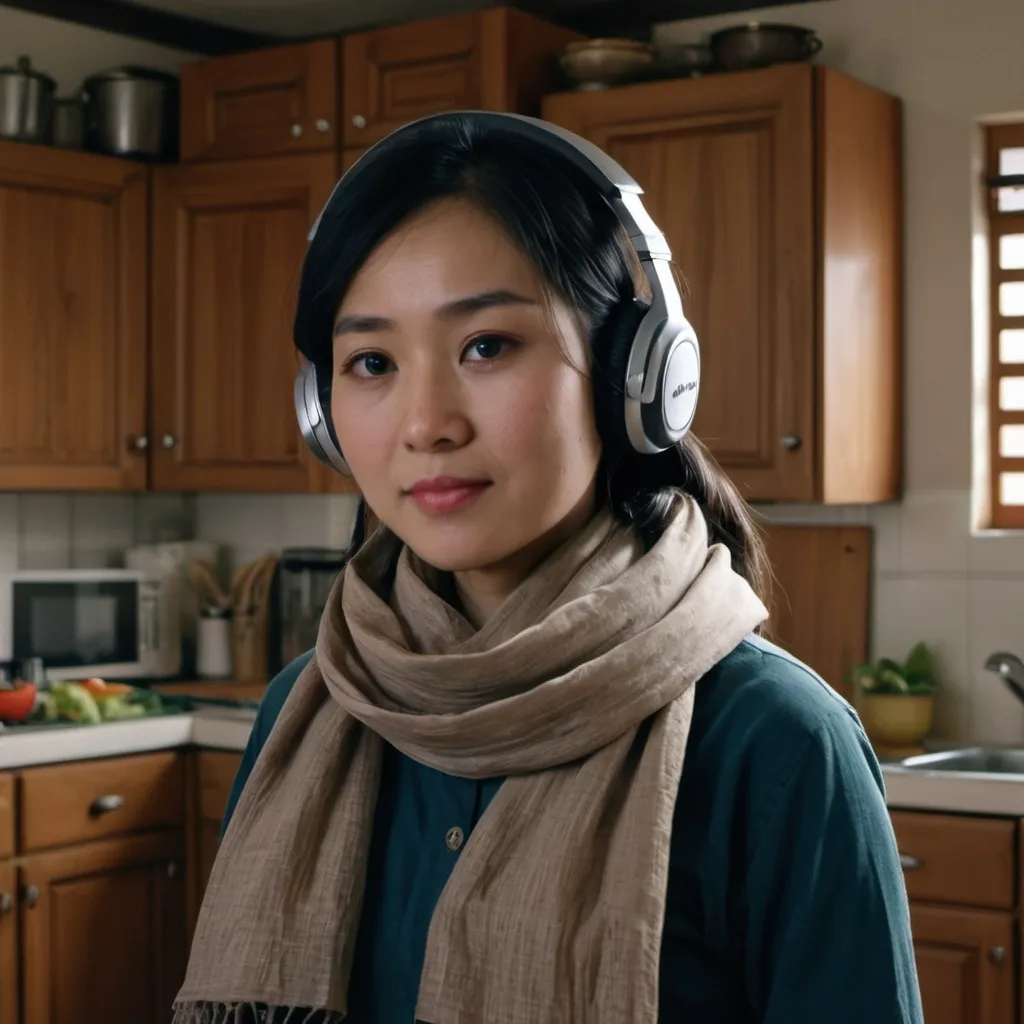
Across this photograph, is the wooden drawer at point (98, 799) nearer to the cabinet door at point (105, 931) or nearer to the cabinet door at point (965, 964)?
the cabinet door at point (105, 931)

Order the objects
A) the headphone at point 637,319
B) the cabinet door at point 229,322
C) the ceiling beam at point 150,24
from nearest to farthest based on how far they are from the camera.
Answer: the headphone at point 637,319
the cabinet door at point 229,322
the ceiling beam at point 150,24

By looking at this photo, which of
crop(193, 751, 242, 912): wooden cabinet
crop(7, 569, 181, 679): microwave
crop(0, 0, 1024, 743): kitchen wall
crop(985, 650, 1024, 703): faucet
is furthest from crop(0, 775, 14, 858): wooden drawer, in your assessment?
crop(985, 650, 1024, 703): faucet

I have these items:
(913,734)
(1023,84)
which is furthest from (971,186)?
(913,734)

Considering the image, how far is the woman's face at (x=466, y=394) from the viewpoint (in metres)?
1.07

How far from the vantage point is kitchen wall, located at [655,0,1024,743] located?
3150 millimetres

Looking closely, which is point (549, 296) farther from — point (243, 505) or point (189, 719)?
point (243, 505)

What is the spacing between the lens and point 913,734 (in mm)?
3066

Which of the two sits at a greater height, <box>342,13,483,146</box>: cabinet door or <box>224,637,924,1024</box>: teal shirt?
<box>342,13,483,146</box>: cabinet door

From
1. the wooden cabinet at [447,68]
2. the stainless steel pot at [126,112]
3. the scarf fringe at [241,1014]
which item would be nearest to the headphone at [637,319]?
the scarf fringe at [241,1014]

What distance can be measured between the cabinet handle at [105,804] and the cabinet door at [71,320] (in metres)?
0.69

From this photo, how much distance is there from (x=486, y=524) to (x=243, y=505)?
303 cm

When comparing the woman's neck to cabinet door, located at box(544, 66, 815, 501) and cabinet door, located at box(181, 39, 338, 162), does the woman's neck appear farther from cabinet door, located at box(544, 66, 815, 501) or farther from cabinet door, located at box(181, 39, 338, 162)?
cabinet door, located at box(181, 39, 338, 162)

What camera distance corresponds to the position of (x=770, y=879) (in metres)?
1.03

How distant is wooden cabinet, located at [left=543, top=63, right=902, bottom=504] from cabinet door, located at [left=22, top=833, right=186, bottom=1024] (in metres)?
1.41
